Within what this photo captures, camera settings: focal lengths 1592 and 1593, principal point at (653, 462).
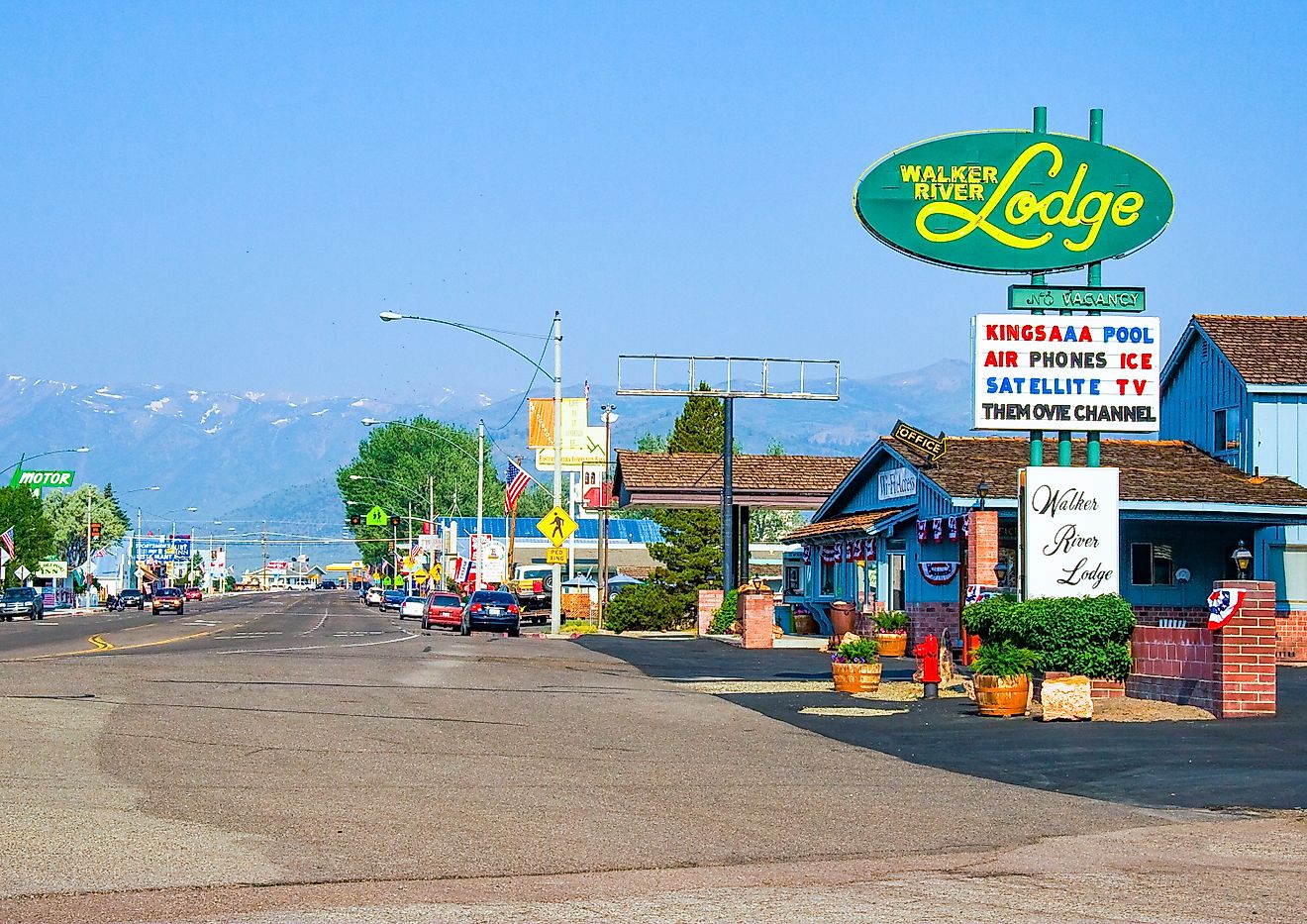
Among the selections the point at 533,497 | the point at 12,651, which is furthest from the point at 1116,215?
the point at 533,497

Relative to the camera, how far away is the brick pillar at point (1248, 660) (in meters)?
19.1

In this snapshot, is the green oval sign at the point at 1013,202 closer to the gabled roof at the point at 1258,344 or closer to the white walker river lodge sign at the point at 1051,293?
the white walker river lodge sign at the point at 1051,293

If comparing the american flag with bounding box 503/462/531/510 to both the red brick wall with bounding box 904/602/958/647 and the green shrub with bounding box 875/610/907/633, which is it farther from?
the green shrub with bounding box 875/610/907/633

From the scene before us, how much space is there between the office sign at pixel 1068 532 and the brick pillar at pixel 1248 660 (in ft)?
7.51

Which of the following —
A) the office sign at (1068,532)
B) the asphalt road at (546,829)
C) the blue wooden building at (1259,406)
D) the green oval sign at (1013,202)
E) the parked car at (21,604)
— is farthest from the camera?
the parked car at (21,604)

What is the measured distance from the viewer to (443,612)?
6062 centimetres

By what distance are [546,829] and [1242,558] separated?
27.8 meters

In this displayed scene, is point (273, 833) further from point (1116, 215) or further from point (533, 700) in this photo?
point (1116, 215)

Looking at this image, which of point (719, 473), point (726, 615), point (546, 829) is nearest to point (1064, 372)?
point (546, 829)

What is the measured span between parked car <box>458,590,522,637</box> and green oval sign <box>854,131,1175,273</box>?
32005 millimetres

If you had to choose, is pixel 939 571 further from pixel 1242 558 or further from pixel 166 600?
pixel 166 600

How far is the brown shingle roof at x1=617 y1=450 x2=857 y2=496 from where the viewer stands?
2212 inches

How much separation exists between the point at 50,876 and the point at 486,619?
4486cm

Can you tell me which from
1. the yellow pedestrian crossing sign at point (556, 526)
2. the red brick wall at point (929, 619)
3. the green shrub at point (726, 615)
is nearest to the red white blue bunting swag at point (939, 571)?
the red brick wall at point (929, 619)
